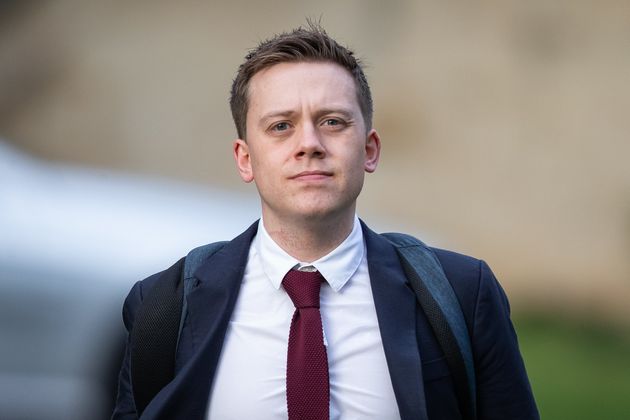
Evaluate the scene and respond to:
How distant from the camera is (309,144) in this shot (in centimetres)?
206

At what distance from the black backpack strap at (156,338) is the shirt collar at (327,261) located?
0.61 ft

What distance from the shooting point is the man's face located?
6.80 feet

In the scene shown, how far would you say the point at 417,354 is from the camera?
1991 mm

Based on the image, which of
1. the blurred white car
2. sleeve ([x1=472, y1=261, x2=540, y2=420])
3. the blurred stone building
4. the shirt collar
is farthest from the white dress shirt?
the blurred stone building

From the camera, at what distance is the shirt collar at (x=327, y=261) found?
2133 mm

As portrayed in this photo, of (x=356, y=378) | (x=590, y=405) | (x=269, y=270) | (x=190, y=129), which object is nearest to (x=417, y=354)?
(x=356, y=378)

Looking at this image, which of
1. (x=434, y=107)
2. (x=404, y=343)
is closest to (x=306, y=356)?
(x=404, y=343)

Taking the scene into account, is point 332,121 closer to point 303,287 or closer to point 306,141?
point 306,141

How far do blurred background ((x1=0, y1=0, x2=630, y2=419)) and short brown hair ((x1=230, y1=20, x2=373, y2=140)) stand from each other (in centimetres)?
246

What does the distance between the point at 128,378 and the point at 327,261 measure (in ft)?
1.82

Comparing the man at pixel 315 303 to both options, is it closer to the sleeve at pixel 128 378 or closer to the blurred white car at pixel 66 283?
the sleeve at pixel 128 378

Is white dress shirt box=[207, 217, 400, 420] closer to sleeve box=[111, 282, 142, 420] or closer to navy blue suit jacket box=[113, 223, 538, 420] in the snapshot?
navy blue suit jacket box=[113, 223, 538, 420]

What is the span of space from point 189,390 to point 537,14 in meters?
4.12

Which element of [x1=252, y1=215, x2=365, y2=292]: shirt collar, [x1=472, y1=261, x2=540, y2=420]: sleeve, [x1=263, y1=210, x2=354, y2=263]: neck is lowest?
[x1=472, y1=261, x2=540, y2=420]: sleeve
